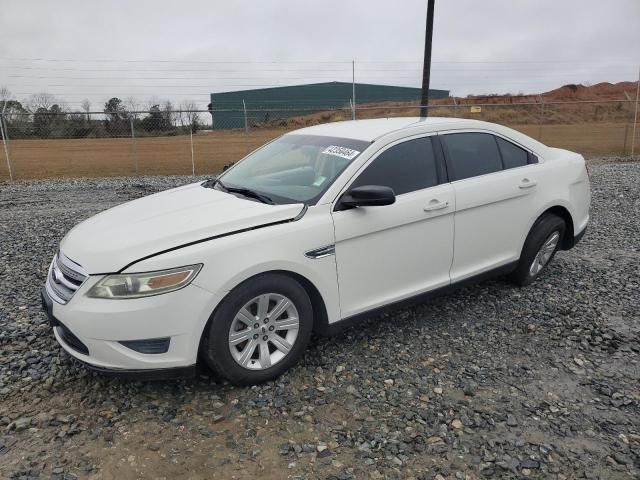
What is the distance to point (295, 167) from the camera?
3.99 metres

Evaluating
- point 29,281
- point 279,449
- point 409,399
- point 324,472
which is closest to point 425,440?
point 409,399

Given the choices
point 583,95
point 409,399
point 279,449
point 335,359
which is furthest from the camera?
point 583,95

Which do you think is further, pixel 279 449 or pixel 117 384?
pixel 117 384

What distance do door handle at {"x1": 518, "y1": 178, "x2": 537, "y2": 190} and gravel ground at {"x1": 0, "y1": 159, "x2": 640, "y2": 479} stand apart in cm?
100

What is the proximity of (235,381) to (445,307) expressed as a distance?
6.82ft

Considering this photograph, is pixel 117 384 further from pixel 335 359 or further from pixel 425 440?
pixel 425 440

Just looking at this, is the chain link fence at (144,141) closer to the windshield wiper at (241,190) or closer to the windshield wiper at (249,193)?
the windshield wiper at (241,190)

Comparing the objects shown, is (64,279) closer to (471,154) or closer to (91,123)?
(471,154)

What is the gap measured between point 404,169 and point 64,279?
243 centimetres

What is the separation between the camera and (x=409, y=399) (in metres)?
3.11

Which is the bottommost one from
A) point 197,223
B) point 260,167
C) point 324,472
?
point 324,472

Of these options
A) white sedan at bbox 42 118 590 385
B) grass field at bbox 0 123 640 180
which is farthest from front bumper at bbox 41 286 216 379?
grass field at bbox 0 123 640 180

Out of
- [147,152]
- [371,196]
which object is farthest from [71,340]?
[147,152]

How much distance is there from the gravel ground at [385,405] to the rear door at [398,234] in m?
0.47
